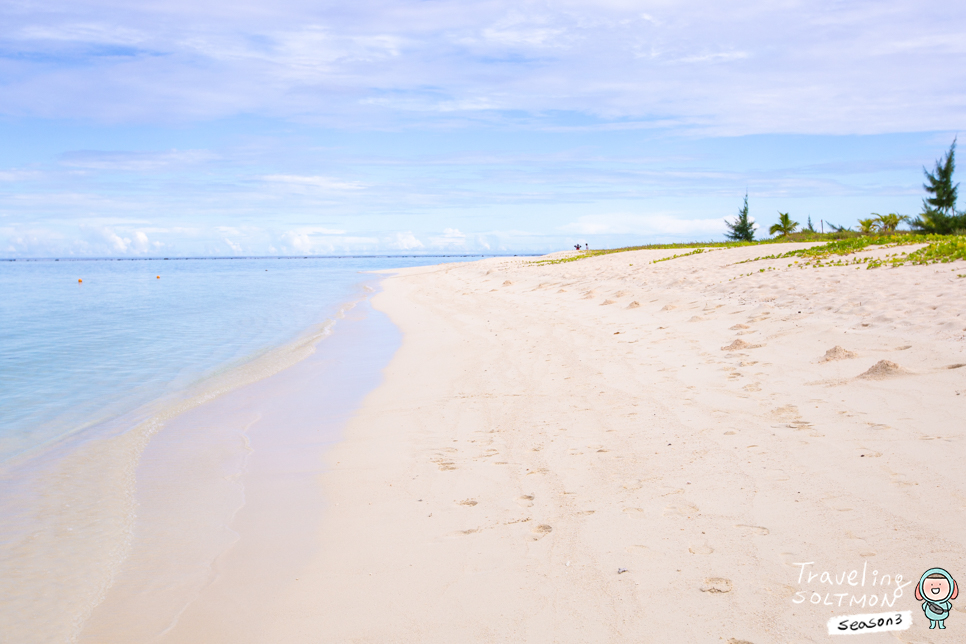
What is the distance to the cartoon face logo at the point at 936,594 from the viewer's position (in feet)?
9.81

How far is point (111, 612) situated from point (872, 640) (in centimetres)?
453

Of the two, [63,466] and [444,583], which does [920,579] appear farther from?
[63,466]

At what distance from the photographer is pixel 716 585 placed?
11.2ft

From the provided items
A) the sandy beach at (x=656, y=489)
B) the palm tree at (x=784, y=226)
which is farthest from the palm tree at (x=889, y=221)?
the sandy beach at (x=656, y=489)

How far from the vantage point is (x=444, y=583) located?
373 centimetres

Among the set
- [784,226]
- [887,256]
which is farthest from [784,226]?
[887,256]

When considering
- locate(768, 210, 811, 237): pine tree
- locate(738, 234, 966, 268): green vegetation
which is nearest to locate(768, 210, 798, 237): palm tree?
locate(768, 210, 811, 237): pine tree

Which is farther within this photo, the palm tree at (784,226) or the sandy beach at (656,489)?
the palm tree at (784,226)

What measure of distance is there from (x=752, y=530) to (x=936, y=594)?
1.03 meters

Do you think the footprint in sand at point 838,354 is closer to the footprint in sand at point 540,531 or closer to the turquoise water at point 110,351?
the footprint in sand at point 540,531

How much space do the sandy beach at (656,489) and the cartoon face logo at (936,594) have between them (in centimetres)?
7

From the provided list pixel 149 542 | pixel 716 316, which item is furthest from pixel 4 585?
pixel 716 316

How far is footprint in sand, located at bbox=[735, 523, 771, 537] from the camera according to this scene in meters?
3.91

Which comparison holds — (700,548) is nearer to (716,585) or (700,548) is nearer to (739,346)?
(716,585)
